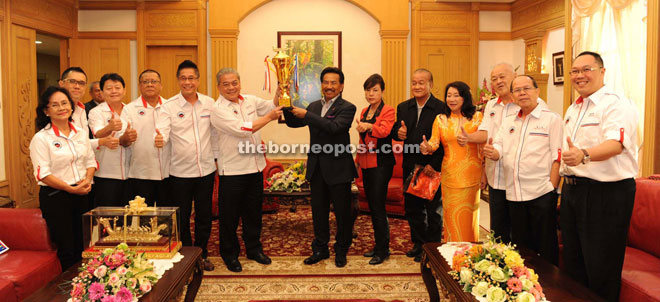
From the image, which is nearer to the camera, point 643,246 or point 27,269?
point 27,269

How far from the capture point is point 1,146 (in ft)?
18.4

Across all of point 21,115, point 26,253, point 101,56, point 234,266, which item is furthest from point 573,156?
point 101,56

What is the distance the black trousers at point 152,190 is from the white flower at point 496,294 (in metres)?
2.62

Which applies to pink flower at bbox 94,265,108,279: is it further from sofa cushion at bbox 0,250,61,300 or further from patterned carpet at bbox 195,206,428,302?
patterned carpet at bbox 195,206,428,302

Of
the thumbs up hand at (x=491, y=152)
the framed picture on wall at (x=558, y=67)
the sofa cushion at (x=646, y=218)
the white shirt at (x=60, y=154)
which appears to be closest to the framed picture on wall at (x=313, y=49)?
the framed picture on wall at (x=558, y=67)

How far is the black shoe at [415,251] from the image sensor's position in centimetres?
393

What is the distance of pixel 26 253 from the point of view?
9.75 feet

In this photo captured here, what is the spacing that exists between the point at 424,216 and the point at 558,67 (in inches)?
147

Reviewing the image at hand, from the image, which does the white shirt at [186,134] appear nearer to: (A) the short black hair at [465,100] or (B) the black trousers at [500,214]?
(A) the short black hair at [465,100]

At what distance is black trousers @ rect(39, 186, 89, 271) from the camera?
297 centimetres

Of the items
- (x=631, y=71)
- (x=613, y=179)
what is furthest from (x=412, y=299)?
(x=631, y=71)

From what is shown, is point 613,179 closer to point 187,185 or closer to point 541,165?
point 541,165

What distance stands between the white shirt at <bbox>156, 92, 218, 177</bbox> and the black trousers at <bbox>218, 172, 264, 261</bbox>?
0.76 ft

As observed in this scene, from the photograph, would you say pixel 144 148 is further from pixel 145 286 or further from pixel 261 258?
pixel 145 286
